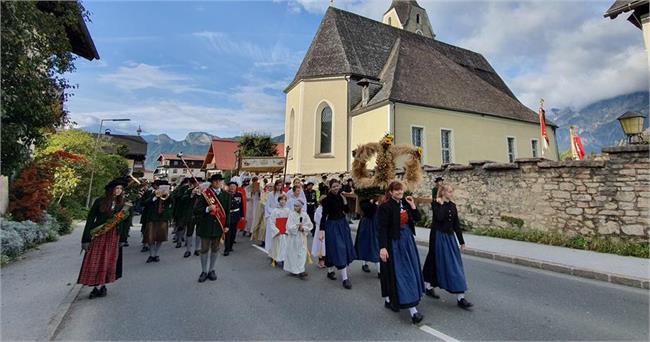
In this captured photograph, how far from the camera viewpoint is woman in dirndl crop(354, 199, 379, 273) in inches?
256

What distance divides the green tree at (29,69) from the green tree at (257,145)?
2611 centimetres

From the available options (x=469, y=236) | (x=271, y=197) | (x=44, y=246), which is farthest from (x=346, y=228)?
Result: (x=44, y=246)

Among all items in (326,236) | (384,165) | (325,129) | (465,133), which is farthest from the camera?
(325,129)

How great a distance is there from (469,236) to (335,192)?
22.8 ft

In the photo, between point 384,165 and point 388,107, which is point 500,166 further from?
point 388,107

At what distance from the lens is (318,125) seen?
2489 cm

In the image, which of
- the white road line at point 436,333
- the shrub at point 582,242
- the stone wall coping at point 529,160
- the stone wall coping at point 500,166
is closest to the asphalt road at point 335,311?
the white road line at point 436,333

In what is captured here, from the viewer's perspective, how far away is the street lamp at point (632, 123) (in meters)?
8.91

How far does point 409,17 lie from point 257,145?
24.7 meters

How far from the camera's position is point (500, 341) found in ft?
12.1

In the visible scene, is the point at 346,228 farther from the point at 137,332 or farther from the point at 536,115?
the point at 536,115

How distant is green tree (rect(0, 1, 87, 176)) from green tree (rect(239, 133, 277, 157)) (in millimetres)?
26110

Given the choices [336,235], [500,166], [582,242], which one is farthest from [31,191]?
[582,242]

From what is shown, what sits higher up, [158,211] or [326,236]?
[158,211]
